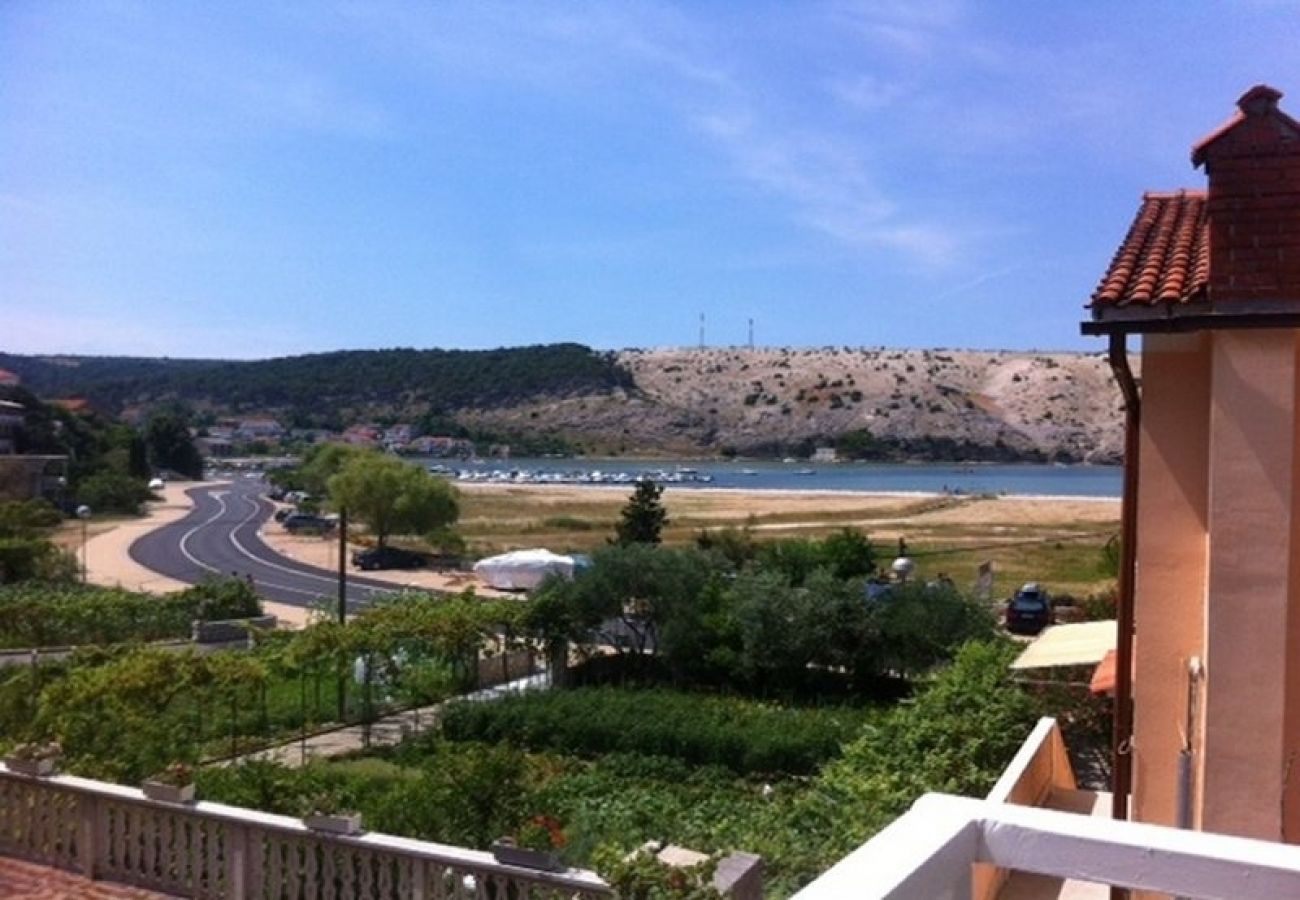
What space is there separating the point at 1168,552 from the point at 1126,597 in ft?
3.05

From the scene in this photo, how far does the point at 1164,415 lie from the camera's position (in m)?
6.38

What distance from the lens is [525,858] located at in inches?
267

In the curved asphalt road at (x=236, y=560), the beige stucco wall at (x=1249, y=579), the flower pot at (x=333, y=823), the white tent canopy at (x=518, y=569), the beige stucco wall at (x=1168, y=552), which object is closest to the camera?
the beige stucco wall at (x=1249, y=579)

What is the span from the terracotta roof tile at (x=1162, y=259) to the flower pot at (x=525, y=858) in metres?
4.25

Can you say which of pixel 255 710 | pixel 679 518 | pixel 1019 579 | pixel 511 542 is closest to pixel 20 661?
pixel 255 710

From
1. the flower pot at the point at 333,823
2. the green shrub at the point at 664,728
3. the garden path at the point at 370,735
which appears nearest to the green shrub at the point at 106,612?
the garden path at the point at 370,735

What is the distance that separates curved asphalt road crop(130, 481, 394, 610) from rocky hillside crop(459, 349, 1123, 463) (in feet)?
340

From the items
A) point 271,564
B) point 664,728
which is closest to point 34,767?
point 664,728

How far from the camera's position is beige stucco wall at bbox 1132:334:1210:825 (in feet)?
20.6

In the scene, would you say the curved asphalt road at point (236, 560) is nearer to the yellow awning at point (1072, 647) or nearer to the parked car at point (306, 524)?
the parked car at point (306, 524)

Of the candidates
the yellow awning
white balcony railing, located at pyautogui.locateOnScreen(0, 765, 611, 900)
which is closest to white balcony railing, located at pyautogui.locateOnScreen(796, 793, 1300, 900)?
white balcony railing, located at pyautogui.locateOnScreen(0, 765, 611, 900)

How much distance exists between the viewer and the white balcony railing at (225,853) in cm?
703

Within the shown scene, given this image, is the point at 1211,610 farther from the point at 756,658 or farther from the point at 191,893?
the point at 756,658

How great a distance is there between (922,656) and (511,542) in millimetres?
44073
